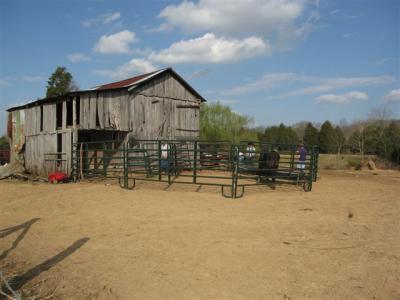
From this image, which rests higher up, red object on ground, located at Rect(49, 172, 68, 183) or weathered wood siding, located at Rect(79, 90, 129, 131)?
weathered wood siding, located at Rect(79, 90, 129, 131)

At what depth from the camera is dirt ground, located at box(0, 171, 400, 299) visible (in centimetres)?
374

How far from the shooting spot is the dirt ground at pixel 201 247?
12.3 ft

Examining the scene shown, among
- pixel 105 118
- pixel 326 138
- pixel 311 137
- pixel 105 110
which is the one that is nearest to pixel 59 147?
pixel 105 118

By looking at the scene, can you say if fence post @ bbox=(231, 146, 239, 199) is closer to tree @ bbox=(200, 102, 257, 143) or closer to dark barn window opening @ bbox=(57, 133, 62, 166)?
dark barn window opening @ bbox=(57, 133, 62, 166)

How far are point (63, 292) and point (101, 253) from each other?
4.09ft

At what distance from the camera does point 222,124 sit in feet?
123

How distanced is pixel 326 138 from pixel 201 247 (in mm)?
41375

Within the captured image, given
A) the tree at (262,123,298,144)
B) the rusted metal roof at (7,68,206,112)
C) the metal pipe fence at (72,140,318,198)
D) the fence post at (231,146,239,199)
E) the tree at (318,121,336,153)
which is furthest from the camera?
the tree at (262,123,298,144)

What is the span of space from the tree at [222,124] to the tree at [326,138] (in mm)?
10824

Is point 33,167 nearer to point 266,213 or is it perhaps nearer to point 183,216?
point 183,216

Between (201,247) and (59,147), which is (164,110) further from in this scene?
(201,247)

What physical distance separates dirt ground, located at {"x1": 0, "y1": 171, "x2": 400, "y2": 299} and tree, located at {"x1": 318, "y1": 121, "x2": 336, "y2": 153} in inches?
1363

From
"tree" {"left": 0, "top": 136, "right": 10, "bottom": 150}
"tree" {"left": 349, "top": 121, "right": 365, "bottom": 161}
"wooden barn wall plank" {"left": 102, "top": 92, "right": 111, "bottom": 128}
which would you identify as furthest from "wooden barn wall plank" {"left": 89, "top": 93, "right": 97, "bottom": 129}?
"tree" {"left": 349, "top": 121, "right": 365, "bottom": 161}

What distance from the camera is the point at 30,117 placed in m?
18.0
